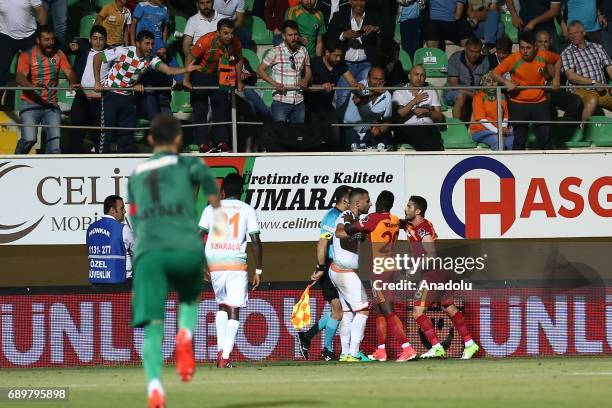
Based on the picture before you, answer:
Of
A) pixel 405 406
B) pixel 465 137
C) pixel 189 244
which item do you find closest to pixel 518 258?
pixel 465 137

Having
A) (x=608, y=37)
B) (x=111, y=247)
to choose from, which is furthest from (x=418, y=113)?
(x=111, y=247)

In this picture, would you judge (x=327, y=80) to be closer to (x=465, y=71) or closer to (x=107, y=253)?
(x=465, y=71)

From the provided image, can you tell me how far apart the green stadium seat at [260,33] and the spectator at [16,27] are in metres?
3.77

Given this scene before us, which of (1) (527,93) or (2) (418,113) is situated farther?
(1) (527,93)

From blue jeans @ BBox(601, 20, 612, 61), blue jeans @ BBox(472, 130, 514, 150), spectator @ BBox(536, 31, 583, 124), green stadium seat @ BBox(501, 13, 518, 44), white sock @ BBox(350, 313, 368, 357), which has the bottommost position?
white sock @ BBox(350, 313, 368, 357)

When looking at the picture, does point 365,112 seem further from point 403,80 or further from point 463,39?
point 463,39

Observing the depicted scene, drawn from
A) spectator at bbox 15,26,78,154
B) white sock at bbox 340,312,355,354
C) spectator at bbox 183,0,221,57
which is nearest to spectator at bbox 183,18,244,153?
spectator at bbox 183,0,221,57

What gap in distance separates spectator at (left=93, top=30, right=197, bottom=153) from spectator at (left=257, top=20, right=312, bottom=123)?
1.25 m

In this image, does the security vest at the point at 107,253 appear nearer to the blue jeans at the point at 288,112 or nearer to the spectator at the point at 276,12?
the blue jeans at the point at 288,112

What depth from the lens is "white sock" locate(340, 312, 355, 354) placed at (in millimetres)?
15570

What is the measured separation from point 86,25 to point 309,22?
392cm

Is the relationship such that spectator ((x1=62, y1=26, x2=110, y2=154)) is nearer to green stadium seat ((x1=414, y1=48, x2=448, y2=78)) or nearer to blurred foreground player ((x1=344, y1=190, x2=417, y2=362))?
blurred foreground player ((x1=344, y1=190, x2=417, y2=362))

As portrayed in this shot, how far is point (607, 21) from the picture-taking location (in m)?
21.1

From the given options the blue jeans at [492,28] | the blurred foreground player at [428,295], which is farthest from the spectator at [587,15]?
the blurred foreground player at [428,295]
